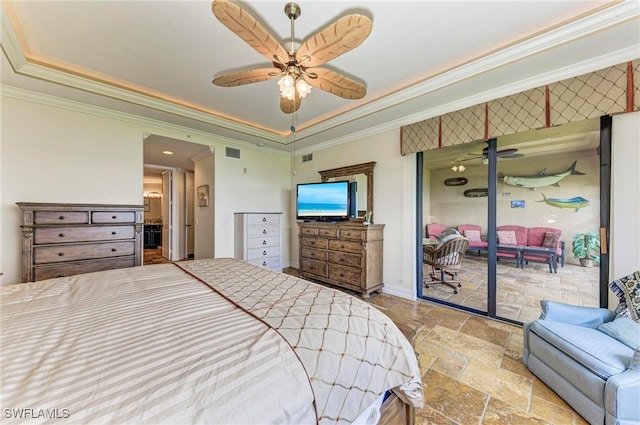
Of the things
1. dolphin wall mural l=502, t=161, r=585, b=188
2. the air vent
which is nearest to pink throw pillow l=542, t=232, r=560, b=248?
dolphin wall mural l=502, t=161, r=585, b=188

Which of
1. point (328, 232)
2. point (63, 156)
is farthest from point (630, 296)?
point (63, 156)

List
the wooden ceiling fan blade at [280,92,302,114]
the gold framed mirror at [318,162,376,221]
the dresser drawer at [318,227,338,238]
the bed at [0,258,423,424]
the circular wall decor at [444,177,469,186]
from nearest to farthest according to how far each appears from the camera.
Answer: the bed at [0,258,423,424], the wooden ceiling fan blade at [280,92,302,114], the circular wall decor at [444,177,469,186], the dresser drawer at [318,227,338,238], the gold framed mirror at [318,162,376,221]

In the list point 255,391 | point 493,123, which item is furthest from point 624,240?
point 255,391

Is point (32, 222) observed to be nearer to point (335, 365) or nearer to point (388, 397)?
point (335, 365)

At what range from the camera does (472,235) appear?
330 cm

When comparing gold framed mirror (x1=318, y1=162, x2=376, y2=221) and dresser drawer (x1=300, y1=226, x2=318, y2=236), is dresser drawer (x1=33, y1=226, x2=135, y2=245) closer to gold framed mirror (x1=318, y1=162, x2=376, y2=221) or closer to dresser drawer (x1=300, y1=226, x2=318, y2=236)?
dresser drawer (x1=300, y1=226, x2=318, y2=236)

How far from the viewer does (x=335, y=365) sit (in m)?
0.87

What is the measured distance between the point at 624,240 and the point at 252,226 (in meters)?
4.45

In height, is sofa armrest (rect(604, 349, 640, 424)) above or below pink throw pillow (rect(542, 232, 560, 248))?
below

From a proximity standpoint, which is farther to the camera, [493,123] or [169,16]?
[493,123]

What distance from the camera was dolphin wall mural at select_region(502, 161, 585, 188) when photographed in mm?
2486

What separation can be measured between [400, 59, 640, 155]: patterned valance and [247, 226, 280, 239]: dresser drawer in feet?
9.53

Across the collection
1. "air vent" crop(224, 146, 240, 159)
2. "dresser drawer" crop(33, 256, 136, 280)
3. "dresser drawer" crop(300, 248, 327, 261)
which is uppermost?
"air vent" crop(224, 146, 240, 159)

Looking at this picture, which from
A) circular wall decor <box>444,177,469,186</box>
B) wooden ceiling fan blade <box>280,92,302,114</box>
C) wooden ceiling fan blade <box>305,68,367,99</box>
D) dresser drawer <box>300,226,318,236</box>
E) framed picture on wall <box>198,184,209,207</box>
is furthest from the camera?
framed picture on wall <box>198,184,209,207</box>
